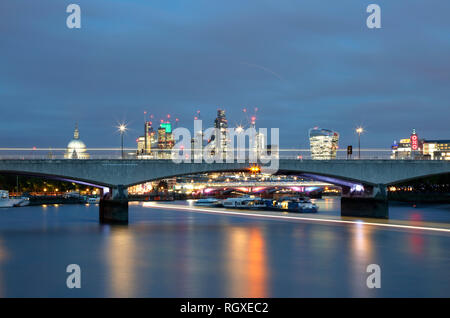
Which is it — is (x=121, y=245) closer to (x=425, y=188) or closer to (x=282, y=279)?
(x=282, y=279)

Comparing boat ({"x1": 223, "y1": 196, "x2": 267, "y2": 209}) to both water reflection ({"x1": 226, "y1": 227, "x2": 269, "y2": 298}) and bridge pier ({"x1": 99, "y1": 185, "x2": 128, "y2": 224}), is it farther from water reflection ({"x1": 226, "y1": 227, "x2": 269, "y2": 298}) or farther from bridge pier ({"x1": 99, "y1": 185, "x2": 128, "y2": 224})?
water reflection ({"x1": 226, "y1": 227, "x2": 269, "y2": 298})

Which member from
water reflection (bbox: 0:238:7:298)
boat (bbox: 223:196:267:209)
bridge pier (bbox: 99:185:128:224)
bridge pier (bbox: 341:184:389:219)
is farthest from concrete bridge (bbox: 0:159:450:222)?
boat (bbox: 223:196:267:209)

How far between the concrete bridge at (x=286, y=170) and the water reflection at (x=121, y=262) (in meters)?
7.20

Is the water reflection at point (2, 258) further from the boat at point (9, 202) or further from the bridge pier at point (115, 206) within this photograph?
the boat at point (9, 202)

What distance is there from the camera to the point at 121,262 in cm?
4019

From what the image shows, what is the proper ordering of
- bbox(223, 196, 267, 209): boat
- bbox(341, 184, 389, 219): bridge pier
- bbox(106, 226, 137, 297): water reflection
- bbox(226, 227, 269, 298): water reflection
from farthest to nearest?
bbox(223, 196, 267, 209): boat
bbox(341, 184, 389, 219): bridge pier
bbox(106, 226, 137, 297): water reflection
bbox(226, 227, 269, 298): water reflection

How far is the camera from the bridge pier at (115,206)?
65.4 metres

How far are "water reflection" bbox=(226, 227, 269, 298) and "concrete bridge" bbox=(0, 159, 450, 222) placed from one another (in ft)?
40.6

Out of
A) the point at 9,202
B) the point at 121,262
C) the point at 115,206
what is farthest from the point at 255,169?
the point at 9,202

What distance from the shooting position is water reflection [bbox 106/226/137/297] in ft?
101

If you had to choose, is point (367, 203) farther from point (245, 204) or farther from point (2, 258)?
point (245, 204)

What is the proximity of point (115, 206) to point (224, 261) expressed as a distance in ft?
95.6
